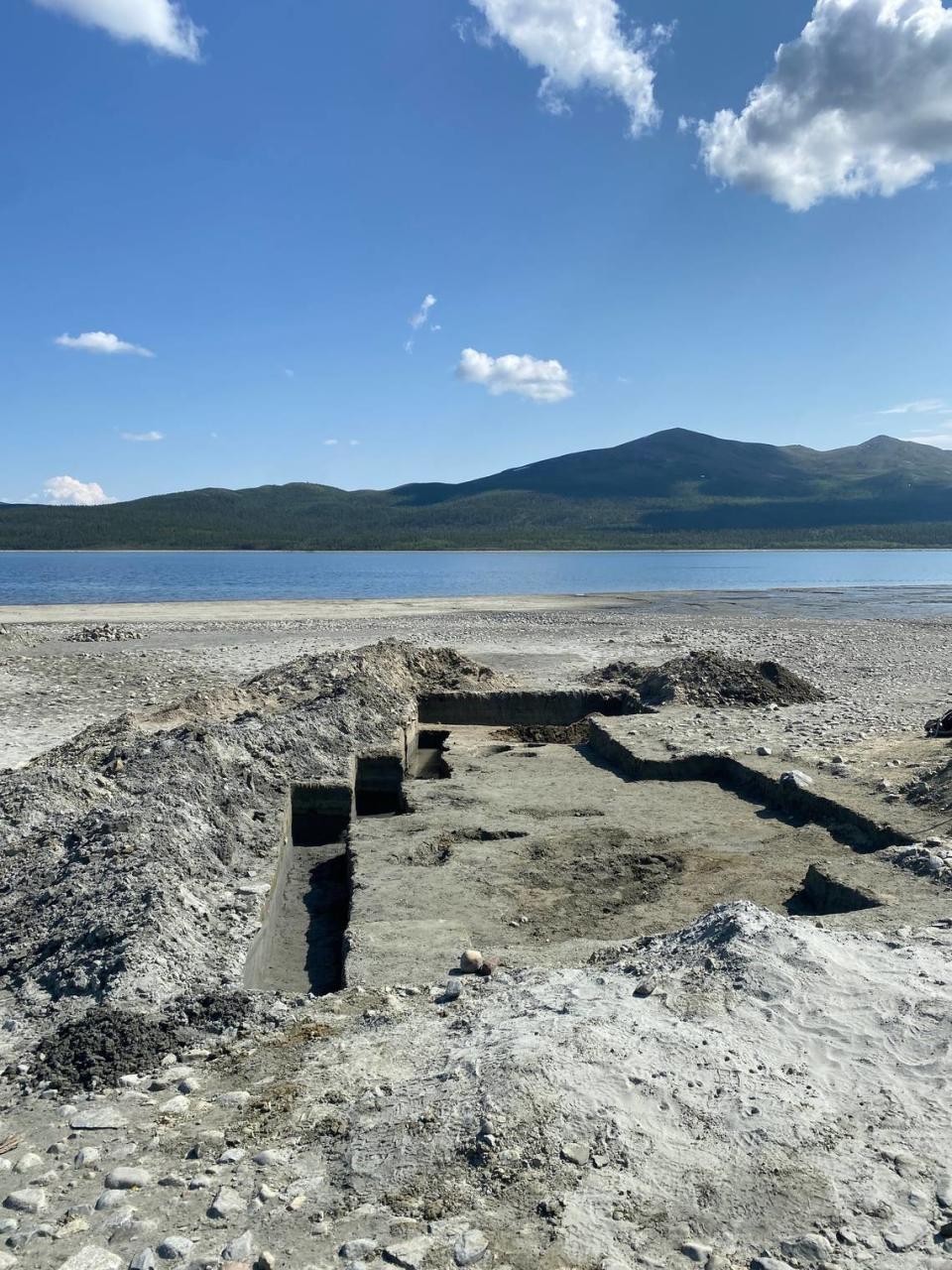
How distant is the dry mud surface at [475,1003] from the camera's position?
343 cm

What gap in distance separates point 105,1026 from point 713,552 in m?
141

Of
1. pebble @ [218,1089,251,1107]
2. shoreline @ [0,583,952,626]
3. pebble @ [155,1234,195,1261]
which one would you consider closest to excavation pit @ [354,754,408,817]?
pebble @ [218,1089,251,1107]

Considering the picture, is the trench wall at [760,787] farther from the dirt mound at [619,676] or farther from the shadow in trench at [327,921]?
the dirt mound at [619,676]

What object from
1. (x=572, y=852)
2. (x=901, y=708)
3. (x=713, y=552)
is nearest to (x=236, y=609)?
(x=901, y=708)

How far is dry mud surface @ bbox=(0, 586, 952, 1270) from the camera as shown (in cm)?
343

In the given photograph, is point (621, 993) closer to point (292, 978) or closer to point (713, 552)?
point (292, 978)

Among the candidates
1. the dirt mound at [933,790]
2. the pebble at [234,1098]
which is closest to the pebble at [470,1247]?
the pebble at [234,1098]

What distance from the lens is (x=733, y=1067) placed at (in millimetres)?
4176

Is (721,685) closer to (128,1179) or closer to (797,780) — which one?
(797,780)

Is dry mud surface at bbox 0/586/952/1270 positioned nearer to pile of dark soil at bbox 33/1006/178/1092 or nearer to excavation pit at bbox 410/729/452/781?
pile of dark soil at bbox 33/1006/178/1092

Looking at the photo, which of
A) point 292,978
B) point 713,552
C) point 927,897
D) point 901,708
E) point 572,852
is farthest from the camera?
point 713,552

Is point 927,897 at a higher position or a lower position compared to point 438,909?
higher

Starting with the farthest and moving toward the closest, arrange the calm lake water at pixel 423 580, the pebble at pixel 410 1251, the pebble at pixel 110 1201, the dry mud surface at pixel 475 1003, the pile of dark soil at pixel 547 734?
the calm lake water at pixel 423 580, the pile of dark soil at pixel 547 734, the pebble at pixel 110 1201, the dry mud surface at pixel 475 1003, the pebble at pixel 410 1251

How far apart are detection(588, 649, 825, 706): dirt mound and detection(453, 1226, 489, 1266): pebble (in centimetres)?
1293
